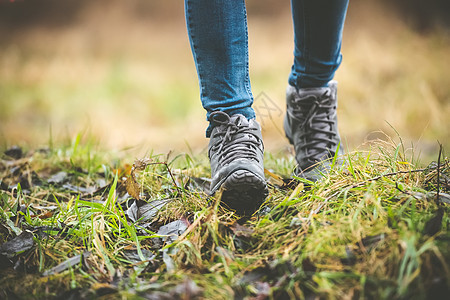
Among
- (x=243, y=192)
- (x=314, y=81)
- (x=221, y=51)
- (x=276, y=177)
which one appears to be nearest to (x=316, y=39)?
(x=314, y=81)

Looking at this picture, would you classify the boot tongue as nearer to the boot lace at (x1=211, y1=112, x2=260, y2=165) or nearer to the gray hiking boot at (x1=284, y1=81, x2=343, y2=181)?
the boot lace at (x1=211, y1=112, x2=260, y2=165)

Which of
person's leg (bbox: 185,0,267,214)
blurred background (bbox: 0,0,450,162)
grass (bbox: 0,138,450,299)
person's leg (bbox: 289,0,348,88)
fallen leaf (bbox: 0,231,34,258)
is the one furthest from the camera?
blurred background (bbox: 0,0,450,162)

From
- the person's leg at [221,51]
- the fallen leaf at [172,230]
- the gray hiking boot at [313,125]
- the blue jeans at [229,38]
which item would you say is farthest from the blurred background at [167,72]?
the fallen leaf at [172,230]

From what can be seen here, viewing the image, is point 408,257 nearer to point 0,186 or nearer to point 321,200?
point 321,200

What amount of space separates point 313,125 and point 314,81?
0.19 metres

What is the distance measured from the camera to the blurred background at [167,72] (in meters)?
3.97

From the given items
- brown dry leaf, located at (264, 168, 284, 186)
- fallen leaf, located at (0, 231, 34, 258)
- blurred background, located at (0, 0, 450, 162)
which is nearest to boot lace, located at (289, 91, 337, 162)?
brown dry leaf, located at (264, 168, 284, 186)

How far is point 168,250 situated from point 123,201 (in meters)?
0.41

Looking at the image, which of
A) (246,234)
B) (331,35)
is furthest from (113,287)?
(331,35)

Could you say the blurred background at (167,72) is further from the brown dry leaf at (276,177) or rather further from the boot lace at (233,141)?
the boot lace at (233,141)

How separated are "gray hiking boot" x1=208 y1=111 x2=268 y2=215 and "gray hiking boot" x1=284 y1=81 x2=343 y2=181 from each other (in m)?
0.27

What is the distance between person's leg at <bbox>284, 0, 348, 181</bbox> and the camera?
1262mm

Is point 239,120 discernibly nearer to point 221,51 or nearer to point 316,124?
point 221,51

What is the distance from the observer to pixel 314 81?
1.37 m
